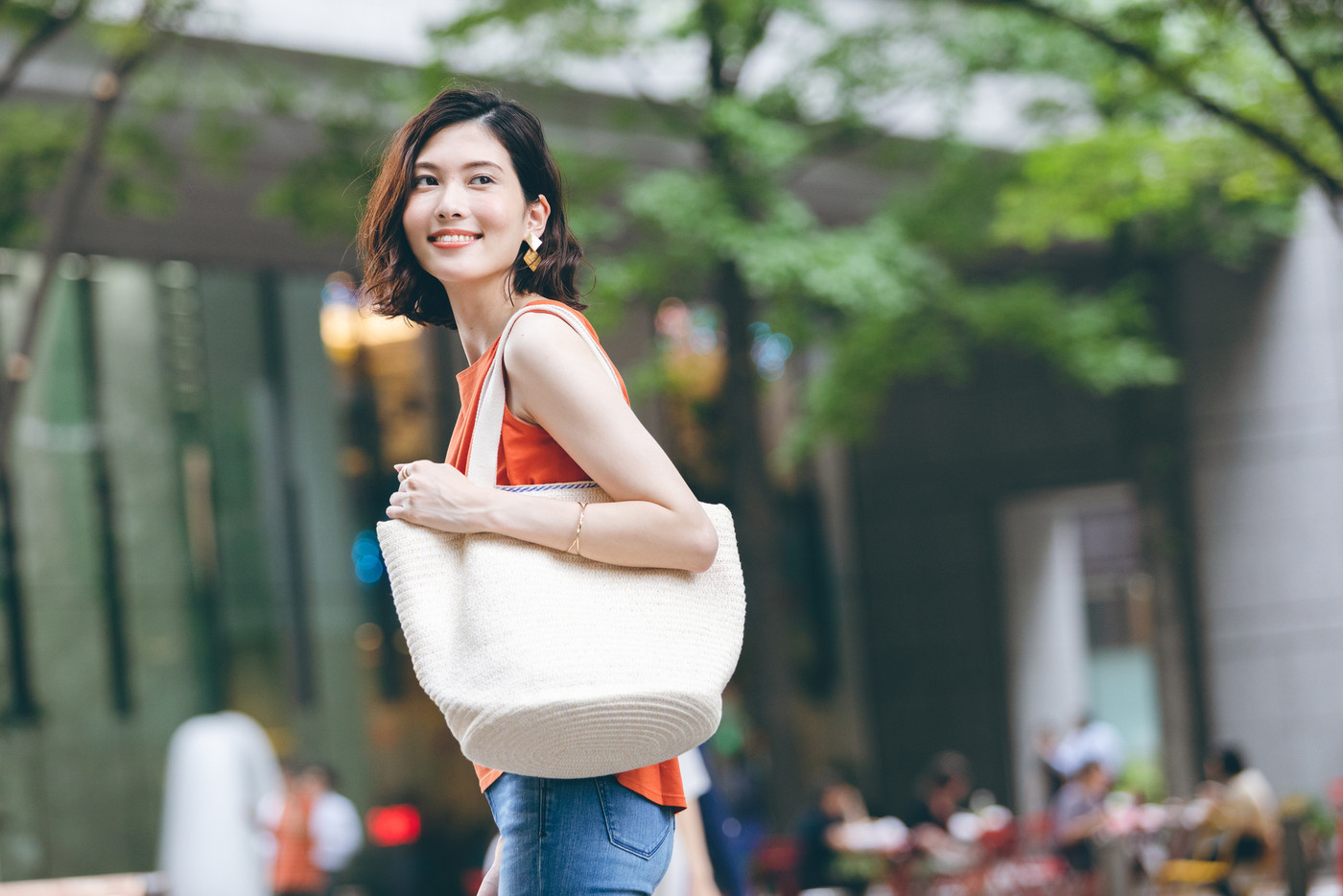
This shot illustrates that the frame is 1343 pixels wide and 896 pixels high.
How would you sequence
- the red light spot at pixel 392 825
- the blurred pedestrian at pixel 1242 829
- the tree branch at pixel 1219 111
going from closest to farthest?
the tree branch at pixel 1219 111
the blurred pedestrian at pixel 1242 829
the red light spot at pixel 392 825

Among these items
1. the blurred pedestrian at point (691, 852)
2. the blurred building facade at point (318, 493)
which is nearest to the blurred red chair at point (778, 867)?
the blurred building facade at point (318, 493)

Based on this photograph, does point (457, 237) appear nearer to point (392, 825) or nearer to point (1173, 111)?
point (1173, 111)

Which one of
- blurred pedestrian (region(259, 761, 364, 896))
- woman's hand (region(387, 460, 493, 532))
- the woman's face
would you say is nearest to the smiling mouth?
the woman's face

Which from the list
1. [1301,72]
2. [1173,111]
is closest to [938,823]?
[1173,111]

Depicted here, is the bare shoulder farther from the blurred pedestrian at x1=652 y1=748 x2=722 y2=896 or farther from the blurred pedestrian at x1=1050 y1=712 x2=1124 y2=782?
the blurred pedestrian at x1=1050 y1=712 x2=1124 y2=782

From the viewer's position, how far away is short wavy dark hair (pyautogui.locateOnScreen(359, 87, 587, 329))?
1.95m

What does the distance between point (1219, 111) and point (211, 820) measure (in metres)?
7.08

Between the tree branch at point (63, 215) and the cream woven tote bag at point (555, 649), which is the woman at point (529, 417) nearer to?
the cream woven tote bag at point (555, 649)

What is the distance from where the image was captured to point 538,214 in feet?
6.53

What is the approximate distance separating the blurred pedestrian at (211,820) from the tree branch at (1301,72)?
704cm

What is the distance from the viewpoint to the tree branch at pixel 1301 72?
7.22 meters

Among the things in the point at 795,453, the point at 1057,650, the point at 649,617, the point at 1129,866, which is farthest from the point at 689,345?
the point at 649,617

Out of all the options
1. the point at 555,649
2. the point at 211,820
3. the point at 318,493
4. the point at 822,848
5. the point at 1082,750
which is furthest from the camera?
the point at 318,493

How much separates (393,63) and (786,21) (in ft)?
11.3
